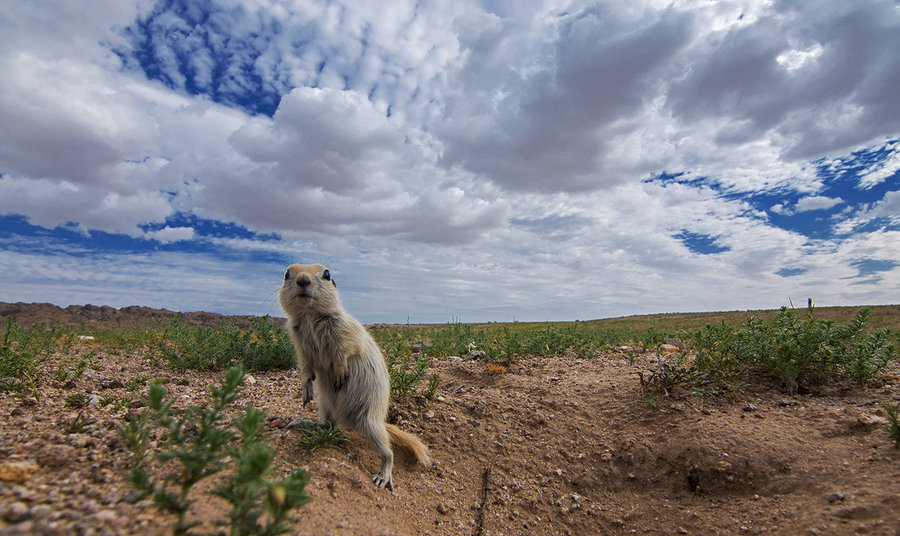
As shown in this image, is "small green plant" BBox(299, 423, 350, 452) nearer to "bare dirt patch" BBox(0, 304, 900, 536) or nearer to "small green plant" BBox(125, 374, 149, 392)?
"bare dirt patch" BBox(0, 304, 900, 536)

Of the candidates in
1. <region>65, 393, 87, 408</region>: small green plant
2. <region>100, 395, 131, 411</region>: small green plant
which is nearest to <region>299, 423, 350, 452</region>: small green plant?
<region>100, 395, 131, 411</region>: small green plant

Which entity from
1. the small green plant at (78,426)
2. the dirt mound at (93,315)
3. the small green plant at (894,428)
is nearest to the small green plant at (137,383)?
the small green plant at (78,426)

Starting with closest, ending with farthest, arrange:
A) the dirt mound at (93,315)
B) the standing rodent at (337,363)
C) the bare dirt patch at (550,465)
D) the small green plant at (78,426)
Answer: the bare dirt patch at (550,465) → the small green plant at (78,426) → the standing rodent at (337,363) → the dirt mound at (93,315)

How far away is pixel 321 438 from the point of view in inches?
167

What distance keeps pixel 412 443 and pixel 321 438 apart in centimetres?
96

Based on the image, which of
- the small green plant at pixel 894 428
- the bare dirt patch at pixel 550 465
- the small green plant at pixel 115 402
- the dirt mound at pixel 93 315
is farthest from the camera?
the dirt mound at pixel 93 315

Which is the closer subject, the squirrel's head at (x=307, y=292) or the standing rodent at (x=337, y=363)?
the standing rodent at (x=337, y=363)

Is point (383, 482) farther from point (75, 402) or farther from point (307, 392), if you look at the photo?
point (75, 402)

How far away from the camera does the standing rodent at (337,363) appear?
4.59 m

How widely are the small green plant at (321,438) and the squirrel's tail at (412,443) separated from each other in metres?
0.52

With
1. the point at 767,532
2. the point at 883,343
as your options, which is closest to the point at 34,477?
the point at 767,532

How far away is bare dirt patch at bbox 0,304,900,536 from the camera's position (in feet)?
9.27

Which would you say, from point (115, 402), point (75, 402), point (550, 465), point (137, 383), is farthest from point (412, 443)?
point (137, 383)

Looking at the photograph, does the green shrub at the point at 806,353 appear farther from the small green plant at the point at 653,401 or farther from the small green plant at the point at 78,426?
the small green plant at the point at 78,426
